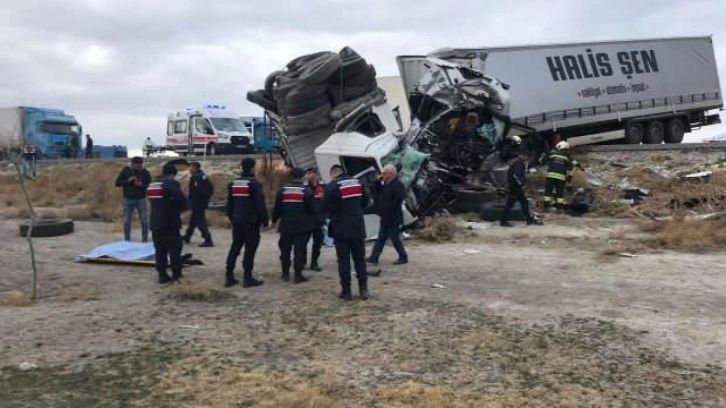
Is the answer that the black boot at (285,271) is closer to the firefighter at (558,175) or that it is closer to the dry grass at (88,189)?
the dry grass at (88,189)

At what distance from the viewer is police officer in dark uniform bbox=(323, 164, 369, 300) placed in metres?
7.10

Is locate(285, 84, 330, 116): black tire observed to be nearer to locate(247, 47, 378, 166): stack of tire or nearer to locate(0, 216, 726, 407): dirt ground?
locate(247, 47, 378, 166): stack of tire

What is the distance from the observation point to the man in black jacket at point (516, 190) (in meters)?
12.2

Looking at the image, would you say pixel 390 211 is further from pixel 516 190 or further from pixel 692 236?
pixel 692 236

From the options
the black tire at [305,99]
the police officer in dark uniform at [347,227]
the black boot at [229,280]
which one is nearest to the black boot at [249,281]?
the black boot at [229,280]

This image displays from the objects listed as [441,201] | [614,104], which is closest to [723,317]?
[441,201]

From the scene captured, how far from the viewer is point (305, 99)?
1200cm

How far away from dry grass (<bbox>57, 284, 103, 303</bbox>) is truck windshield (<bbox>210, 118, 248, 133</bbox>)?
22332 millimetres

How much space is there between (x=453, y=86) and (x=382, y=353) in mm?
9149

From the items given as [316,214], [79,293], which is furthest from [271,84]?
[79,293]

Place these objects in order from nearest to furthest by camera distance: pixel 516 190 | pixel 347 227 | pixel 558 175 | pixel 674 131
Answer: pixel 347 227 < pixel 516 190 < pixel 558 175 < pixel 674 131

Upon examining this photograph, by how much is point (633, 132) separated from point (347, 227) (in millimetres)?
15034

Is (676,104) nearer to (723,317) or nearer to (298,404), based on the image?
(723,317)

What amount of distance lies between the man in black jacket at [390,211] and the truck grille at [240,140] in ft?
69.5
